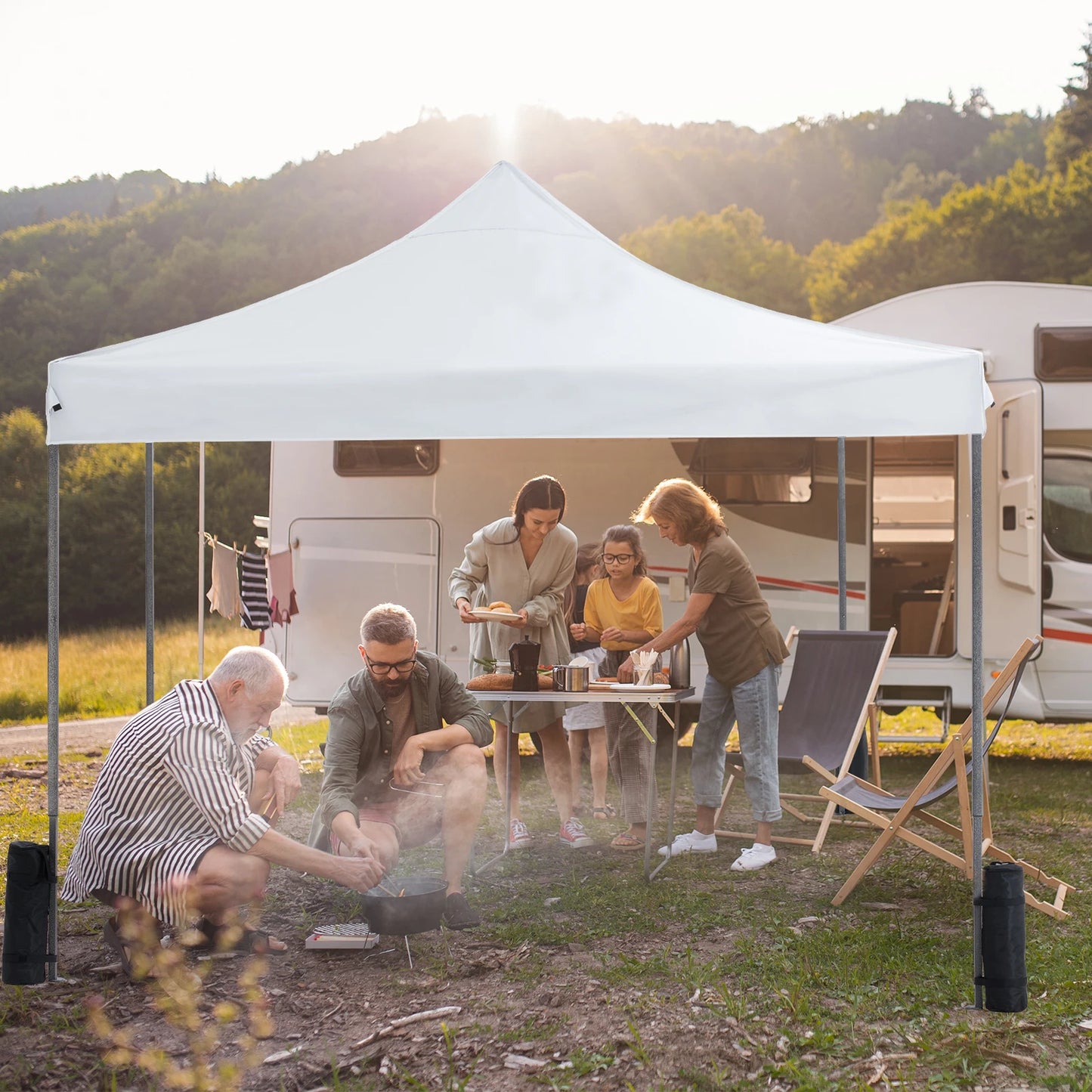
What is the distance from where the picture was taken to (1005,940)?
9.75 feet

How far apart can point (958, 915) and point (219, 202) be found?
37.8m

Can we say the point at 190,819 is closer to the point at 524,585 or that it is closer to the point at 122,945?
the point at 122,945

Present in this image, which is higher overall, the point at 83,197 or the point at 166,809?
the point at 83,197

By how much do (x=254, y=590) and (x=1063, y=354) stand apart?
4435 millimetres

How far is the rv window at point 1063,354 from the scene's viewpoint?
6.46 meters

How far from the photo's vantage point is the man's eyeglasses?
3.63 meters

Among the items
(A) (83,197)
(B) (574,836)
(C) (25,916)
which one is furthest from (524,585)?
(A) (83,197)

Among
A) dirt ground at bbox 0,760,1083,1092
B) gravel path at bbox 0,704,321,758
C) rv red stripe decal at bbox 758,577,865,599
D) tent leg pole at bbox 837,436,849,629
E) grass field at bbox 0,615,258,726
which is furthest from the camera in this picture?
grass field at bbox 0,615,258,726

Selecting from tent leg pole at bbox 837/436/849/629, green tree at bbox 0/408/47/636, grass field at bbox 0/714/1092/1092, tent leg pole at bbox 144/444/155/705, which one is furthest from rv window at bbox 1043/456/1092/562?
green tree at bbox 0/408/47/636

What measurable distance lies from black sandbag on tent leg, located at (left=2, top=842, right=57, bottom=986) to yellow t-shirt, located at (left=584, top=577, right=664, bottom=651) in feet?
7.41

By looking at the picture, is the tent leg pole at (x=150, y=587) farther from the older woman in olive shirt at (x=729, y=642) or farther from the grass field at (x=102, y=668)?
the grass field at (x=102, y=668)

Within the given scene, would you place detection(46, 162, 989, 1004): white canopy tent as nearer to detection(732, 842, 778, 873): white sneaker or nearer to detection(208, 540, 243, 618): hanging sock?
detection(732, 842, 778, 873): white sneaker

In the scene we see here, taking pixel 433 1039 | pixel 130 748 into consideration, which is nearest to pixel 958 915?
pixel 433 1039

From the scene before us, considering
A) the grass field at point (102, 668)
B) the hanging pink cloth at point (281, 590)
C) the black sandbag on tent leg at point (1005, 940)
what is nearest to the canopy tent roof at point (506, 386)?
the black sandbag on tent leg at point (1005, 940)
